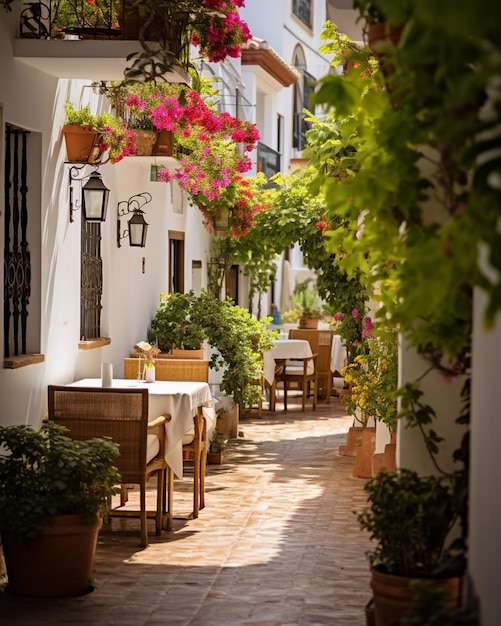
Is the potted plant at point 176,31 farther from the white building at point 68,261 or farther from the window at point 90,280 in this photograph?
the window at point 90,280

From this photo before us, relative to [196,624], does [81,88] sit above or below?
above

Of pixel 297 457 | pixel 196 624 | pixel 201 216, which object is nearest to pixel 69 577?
pixel 196 624

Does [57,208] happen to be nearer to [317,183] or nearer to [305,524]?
[305,524]

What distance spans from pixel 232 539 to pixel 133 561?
3.33 feet

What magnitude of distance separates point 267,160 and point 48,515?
1598 cm

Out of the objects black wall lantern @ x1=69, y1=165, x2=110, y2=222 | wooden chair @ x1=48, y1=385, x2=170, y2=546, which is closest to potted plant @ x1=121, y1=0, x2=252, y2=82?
black wall lantern @ x1=69, y1=165, x2=110, y2=222

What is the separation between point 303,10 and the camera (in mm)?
27609

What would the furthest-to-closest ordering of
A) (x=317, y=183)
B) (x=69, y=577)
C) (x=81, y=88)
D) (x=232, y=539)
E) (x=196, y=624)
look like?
(x=81, y=88) → (x=232, y=539) → (x=69, y=577) → (x=196, y=624) → (x=317, y=183)

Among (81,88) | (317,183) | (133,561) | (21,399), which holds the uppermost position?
(81,88)

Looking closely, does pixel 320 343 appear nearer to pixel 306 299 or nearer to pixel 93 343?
pixel 306 299

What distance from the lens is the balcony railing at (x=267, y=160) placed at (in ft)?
70.2

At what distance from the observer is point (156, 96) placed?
34.4 feet

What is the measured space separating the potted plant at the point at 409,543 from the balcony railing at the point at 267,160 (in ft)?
54.2

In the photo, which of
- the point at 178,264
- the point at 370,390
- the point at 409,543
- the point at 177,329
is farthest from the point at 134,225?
the point at 409,543
